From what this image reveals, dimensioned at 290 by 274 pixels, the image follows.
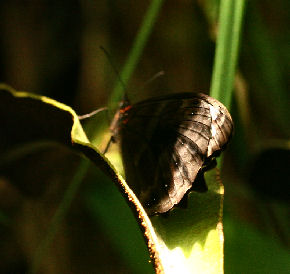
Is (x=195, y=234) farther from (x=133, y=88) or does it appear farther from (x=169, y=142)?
(x=133, y=88)

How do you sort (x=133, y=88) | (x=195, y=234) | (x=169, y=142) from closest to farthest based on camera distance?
(x=195, y=234), (x=169, y=142), (x=133, y=88)

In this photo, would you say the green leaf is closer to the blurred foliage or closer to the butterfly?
the butterfly

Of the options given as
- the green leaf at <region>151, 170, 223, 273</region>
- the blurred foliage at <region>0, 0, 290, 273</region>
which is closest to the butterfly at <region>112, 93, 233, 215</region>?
the green leaf at <region>151, 170, 223, 273</region>

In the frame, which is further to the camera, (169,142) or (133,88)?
(133,88)

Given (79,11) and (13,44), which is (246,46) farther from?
(13,44)

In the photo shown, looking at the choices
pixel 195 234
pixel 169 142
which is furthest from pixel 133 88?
pixel 195 234

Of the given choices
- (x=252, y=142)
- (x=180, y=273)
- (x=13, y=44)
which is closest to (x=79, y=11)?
(x=13, y=44)

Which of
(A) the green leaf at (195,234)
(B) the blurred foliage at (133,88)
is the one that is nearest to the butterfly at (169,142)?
(A) the green leaf at (195,234)
